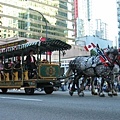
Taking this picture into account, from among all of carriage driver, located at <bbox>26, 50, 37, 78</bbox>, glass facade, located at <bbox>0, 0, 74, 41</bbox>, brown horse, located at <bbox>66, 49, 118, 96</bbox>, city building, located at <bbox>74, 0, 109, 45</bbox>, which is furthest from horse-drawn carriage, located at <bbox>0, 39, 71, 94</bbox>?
city building, located at <bbox>74, 0, 109, 45</bbox>

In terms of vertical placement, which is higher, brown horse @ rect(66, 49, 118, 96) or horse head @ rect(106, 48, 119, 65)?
horse head @ rect(106, 48, 119, 65)

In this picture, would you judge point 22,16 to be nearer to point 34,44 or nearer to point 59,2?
point 59,2

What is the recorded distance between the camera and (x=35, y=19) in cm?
10769

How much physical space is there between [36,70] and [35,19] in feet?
306

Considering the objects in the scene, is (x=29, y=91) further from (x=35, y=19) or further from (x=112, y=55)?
(x=35, y=19)

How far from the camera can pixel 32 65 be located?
1616 centimetres

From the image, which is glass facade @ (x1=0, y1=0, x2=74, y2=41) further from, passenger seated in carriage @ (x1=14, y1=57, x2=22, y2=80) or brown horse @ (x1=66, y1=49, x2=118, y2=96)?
brown horse @ (x1=66, y1=49, x2=118, y2=96)

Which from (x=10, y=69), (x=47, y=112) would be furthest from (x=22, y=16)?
(x=47, y=112)

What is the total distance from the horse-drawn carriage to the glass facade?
64.1m

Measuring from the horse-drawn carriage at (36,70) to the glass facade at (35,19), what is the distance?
6413 centimetres

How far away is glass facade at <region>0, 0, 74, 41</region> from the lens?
93.8 meters

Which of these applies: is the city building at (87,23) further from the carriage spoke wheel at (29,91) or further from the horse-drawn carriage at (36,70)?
the carriage spoke wheel at (29,91)

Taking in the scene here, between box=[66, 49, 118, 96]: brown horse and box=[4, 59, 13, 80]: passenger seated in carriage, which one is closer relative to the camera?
box=[66, 49, 118, 96]: brown horse

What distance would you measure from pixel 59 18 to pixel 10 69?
334 feet
